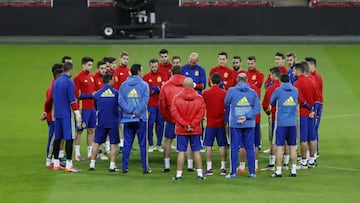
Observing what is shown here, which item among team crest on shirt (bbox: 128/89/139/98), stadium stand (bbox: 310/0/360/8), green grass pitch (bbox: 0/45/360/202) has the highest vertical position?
stadium stand (bbox: 310/0/360/8)

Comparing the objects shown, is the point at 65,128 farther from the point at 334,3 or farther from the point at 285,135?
the point at 334,3

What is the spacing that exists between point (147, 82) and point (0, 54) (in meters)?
18.6

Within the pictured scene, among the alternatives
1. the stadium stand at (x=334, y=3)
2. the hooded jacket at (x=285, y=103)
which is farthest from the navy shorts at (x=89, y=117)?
→ the stadium stand at (x=334, y=3)

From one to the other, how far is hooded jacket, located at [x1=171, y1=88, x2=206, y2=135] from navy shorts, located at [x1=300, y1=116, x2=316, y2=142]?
2.38 m

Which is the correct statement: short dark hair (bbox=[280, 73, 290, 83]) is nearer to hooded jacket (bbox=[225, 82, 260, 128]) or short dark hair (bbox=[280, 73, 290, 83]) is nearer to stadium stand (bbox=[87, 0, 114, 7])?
hooded jacket (bbox=[225, 82, 260, 128])

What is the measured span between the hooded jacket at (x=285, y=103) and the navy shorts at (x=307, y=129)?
38.3 inches

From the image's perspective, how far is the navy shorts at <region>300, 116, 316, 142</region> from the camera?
72.6 ft

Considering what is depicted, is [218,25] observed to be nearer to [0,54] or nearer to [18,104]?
[0,54]

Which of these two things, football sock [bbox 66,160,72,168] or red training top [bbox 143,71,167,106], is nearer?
football sock [bbox 66,160,72,168]

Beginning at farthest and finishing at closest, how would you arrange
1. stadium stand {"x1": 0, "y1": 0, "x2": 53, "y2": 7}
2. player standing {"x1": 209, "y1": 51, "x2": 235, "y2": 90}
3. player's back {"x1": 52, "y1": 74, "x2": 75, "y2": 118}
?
stadium stand {"x1": 0, "y1": 0, "x2": 53, "y2": 7} → player standing {"x1": 209, "y1": 51, "x2": 235, "y2": 90} → player's back {"x1": 52, "y1": 74, "x2": 75, "y2": 118}

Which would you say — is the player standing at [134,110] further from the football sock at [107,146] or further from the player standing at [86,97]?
the football sock at [107,146]

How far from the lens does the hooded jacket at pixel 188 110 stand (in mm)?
20969

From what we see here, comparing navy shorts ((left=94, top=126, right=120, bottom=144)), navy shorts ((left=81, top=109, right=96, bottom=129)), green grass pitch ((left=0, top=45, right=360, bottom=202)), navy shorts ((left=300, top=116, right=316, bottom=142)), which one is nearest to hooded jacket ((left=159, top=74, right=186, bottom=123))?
navy shorts ((left=94, top=126, right=120, bottom=144))

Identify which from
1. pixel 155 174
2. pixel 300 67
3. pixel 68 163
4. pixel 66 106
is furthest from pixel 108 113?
pixel 300 67
